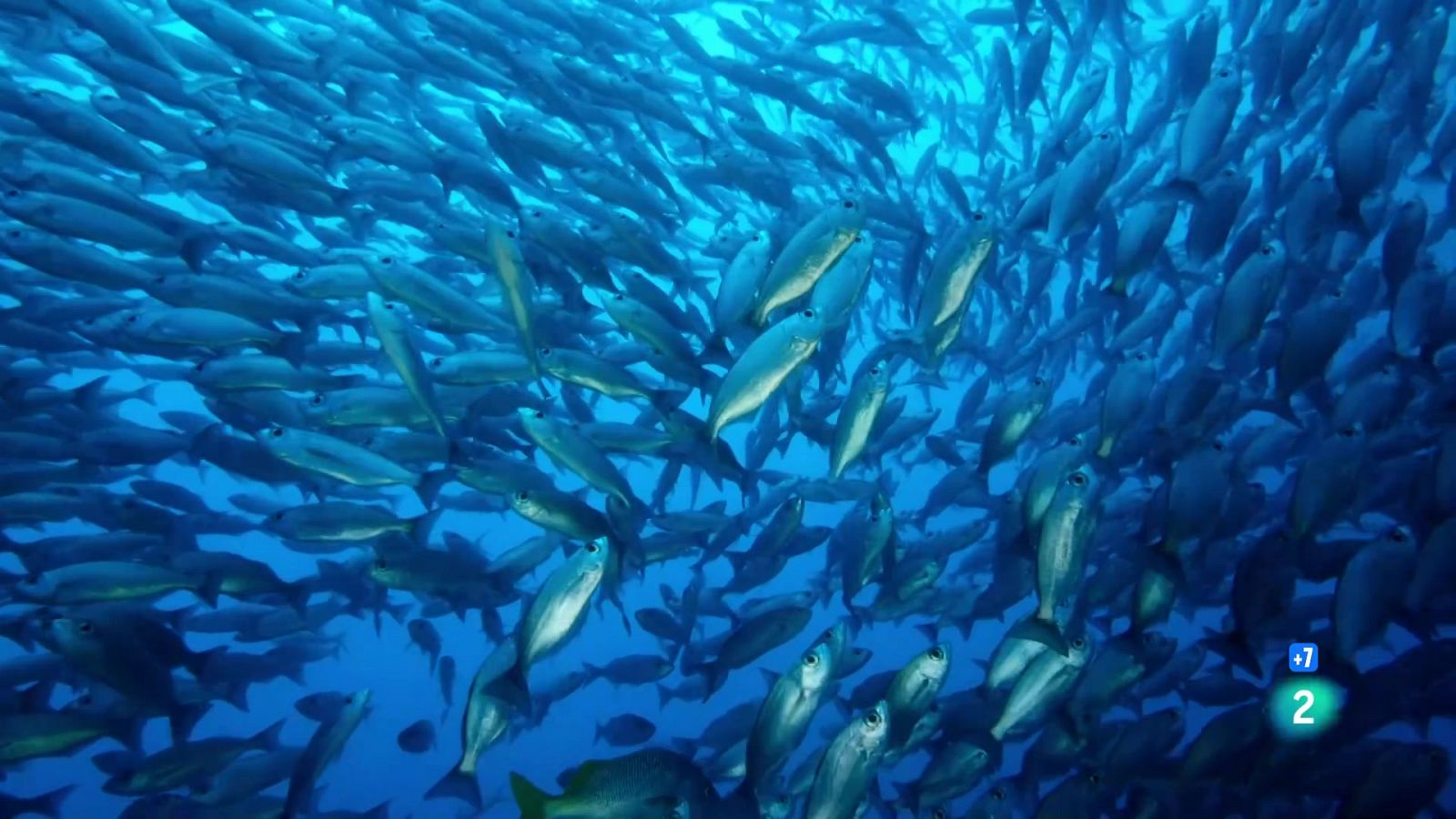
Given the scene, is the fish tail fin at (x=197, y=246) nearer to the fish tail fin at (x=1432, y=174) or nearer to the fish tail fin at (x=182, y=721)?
the fish tail fin at (x=182, y=721)

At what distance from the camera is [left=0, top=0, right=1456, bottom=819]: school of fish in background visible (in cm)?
402

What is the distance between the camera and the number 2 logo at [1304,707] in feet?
13.8

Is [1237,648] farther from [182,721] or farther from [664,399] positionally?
[182,721]

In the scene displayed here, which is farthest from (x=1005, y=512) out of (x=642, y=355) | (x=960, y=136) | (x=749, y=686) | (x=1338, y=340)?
(x=749, y=686)

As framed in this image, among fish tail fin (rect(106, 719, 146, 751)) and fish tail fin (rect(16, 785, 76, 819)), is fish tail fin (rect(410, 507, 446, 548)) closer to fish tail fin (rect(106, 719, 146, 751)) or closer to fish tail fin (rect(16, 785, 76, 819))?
fish tail fin (rect(106, 719, 146, 751))

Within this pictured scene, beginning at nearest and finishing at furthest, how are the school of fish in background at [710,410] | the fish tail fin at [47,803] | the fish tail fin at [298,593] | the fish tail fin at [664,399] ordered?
the school of fish in background at [710,410]
the fish tail fin at [664,399]
the fish tail fin at [298,593]
the fish tail fin at [47,803]

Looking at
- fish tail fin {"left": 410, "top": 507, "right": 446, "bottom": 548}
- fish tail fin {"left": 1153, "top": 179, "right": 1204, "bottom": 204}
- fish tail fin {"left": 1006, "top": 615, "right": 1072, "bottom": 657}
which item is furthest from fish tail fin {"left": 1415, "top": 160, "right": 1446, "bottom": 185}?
fish tail fin {"left": 410, "top": 507, "right": 446, "bottom": 548}

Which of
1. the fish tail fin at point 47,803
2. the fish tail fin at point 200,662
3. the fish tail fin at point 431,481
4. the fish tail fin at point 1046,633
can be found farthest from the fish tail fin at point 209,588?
the fish tail fin at point 1046,633

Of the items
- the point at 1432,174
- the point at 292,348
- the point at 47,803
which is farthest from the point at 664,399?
the point at 1432,174

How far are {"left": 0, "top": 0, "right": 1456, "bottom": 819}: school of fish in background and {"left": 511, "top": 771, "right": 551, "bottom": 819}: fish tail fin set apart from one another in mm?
14

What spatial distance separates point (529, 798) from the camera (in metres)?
2.91

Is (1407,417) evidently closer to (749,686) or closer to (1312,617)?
(1312,617)

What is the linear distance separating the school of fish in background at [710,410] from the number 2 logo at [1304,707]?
127mm

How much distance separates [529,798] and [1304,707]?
3.85 metres
